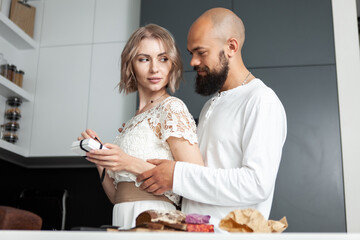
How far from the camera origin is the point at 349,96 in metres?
2.44

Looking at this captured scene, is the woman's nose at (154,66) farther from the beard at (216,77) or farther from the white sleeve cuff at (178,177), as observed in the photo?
the white sleeve cuff at (178,177)

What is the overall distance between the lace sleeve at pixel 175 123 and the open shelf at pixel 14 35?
1755 millimetres

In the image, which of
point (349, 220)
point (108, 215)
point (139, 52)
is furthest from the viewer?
point (108, 215)

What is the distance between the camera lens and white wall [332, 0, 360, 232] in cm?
233

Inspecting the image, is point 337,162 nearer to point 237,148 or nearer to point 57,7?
point 237,148

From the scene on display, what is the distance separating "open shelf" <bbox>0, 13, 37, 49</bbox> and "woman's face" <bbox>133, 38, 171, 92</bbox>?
154 cm

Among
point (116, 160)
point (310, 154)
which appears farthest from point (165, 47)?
point (310, 154)

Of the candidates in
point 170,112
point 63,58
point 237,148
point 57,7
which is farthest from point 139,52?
point 57,7

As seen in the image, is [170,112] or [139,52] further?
[139,52]

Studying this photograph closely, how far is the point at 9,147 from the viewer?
8.50ft

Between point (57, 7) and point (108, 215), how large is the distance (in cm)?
149

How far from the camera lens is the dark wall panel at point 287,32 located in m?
2.50

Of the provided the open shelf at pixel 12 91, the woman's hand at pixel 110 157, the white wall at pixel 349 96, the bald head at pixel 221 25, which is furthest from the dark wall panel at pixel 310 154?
the open shelf at pixel 12 91

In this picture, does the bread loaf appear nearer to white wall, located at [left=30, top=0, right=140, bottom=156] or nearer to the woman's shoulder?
the woman's shoulder
